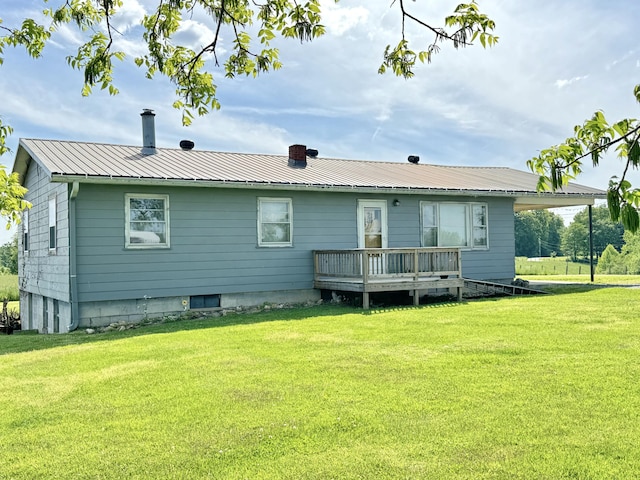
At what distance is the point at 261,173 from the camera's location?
13.6 metres

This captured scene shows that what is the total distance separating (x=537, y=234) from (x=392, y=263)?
87858mm

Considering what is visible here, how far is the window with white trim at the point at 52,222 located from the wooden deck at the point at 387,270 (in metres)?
5.90

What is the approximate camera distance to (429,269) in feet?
42.9

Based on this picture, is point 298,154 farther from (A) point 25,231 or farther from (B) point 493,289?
(A) point 25,231

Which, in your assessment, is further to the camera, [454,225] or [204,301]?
[454,225]

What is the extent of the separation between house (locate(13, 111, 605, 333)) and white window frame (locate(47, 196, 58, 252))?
0.16 feet

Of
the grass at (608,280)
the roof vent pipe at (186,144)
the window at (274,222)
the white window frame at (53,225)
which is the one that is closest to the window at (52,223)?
the white window frame at (53,225)

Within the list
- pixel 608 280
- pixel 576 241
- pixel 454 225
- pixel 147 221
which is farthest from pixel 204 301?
pixel 576 241

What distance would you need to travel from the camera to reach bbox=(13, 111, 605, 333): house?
11.5 metres

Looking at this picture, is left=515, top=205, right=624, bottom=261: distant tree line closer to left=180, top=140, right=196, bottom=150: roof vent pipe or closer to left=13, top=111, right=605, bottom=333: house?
left=13, top=111, right=605, bottom=333: house

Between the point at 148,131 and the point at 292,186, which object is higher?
the point at 148,131

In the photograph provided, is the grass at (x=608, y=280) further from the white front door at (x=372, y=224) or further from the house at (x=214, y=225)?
the white front door at (x=372, y=224)

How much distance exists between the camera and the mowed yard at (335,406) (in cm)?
362

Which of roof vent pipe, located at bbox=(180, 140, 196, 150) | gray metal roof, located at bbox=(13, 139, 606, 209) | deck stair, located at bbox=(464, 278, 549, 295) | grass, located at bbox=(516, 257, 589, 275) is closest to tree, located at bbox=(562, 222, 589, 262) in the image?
grass, located at bbox=(516, 257, 589, 275)
